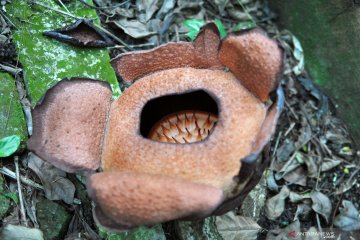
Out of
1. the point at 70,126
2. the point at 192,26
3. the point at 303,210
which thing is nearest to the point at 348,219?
the point at 303,210

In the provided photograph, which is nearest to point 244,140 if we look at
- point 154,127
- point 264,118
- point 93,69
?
point 264,118

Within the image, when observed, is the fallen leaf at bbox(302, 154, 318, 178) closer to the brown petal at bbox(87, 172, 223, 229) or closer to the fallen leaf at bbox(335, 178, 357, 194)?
the fallen leaf at bbox(335, 178, 357, 194)

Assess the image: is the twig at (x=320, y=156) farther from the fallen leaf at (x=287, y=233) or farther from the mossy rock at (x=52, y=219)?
the mossy rock at (x=52, y=219)

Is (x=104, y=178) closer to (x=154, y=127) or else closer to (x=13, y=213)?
(x=154, y=127)

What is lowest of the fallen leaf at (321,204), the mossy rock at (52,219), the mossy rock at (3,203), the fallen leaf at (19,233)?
the fallen leaf at (321,204)

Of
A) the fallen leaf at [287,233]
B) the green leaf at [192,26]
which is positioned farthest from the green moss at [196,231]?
the green leaf at [192,26]

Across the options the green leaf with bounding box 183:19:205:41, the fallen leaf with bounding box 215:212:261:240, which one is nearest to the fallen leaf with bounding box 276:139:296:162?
the fallen leaf with bounding box 215:212:261:240

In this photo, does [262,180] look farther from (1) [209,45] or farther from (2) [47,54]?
(2) [47,54]
